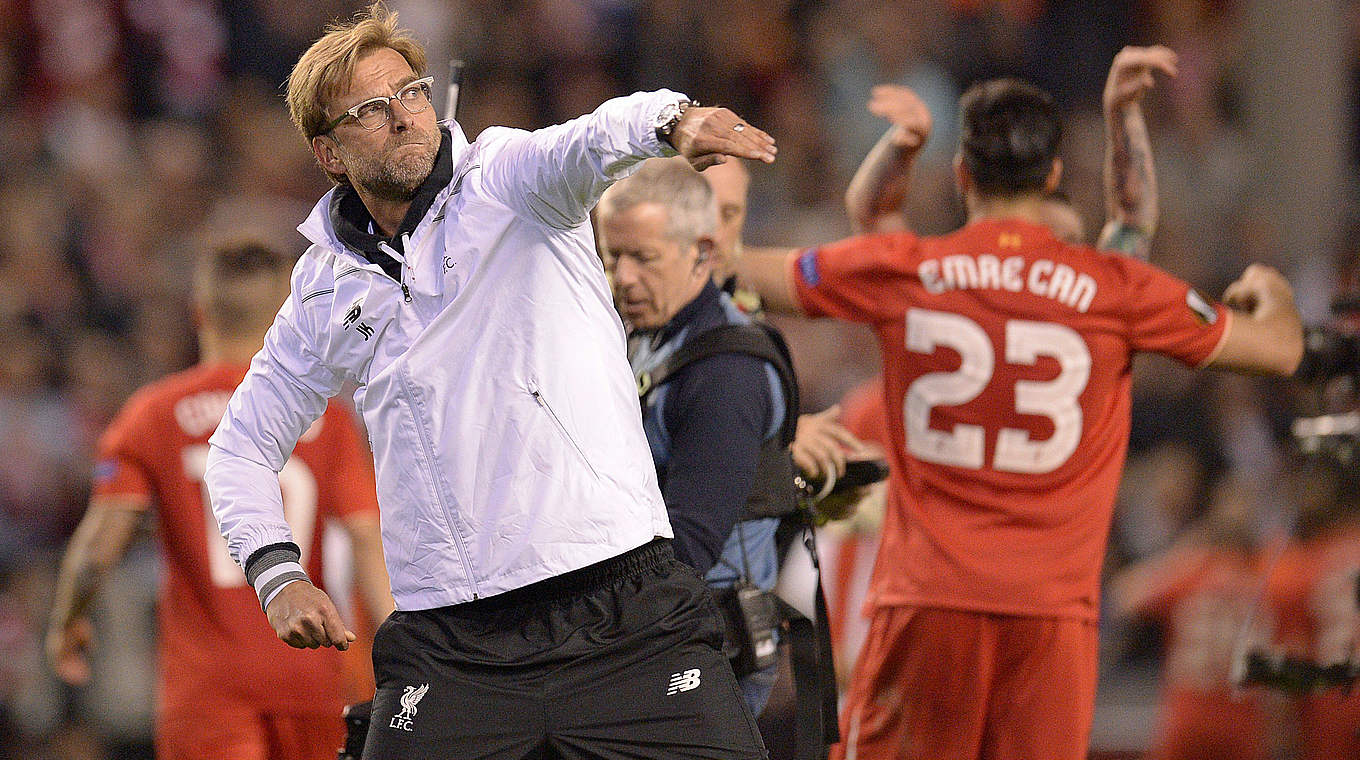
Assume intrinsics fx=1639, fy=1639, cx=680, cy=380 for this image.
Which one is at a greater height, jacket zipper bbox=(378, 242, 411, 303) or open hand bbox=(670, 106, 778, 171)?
open hand bbox=(670, 106, 778, 171)

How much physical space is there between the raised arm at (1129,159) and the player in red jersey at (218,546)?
2.37 m

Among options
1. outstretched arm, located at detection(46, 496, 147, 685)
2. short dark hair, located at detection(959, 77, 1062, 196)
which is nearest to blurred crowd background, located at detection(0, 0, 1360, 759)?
outstretched arm, located at detection(46, 496, 147, 685)

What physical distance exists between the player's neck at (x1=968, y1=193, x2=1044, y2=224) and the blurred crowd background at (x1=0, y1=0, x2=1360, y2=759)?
4.34 m

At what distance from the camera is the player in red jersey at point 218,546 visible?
4.74 metres

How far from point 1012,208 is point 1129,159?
565 millimetres

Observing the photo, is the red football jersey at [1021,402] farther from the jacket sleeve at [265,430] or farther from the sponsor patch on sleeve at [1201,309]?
the jacket sleeve at [265,430]

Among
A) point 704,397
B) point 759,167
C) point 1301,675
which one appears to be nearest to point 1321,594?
point 1301,675

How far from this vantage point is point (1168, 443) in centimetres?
904

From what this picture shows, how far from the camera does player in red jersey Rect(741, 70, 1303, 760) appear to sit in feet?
13.4

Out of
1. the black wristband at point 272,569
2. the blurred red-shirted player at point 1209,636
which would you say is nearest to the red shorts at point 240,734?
the black wristband at point 272,569

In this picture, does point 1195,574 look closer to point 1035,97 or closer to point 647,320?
point 1035,97

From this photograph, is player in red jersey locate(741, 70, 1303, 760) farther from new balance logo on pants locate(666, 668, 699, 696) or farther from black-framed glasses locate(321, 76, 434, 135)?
black-framed glasses locate(321, 76, 434, 135)

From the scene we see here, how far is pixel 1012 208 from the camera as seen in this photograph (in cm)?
428

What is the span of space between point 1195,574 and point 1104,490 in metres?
3.12
